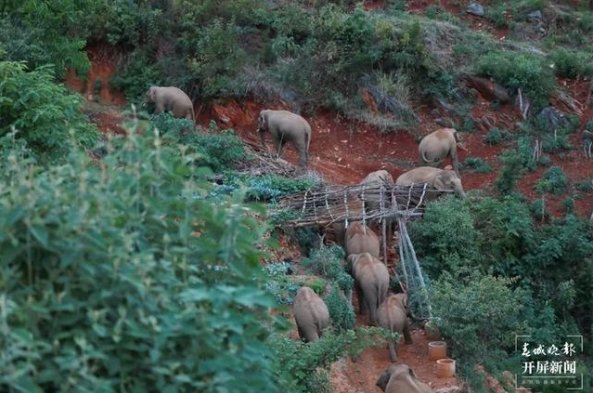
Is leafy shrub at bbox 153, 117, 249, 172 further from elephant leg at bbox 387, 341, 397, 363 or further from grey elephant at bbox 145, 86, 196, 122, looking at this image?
elephant leg at bbox 387, 341, 397, 363

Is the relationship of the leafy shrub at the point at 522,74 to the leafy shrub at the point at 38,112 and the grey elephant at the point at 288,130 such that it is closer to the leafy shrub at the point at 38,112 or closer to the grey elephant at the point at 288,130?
the grey elephant at the point at 288,130

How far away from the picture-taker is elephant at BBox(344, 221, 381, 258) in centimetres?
1445

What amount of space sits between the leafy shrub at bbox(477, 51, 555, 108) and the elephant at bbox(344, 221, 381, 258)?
8376mm

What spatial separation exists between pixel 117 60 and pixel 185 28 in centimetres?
150

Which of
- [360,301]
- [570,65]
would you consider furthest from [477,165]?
[360,301]

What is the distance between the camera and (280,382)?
6176 millimetres

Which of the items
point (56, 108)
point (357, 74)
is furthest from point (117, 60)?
point (56, 108)

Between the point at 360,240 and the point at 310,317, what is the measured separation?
2.90 metres

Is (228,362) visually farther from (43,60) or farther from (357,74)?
(357,74)

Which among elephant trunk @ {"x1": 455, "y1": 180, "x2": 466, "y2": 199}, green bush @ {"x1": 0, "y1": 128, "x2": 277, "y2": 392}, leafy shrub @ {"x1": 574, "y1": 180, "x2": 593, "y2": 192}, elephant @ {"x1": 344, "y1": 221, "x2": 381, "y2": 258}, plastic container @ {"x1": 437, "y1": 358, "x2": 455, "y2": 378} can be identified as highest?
green bush @ {"x1": 0, "y1": 128, "x2": 277, "y2": 392}

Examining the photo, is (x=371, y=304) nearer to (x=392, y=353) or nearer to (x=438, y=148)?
(x=392, y=353)

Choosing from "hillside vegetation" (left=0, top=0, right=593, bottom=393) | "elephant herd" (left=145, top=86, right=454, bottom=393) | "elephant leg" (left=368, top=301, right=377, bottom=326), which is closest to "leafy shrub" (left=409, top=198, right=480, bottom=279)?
"hillside vegetation" (left=0, top=0, right=593, bottom=393)

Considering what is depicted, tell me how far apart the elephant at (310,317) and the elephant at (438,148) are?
7627 mm

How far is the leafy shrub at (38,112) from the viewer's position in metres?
10.4
